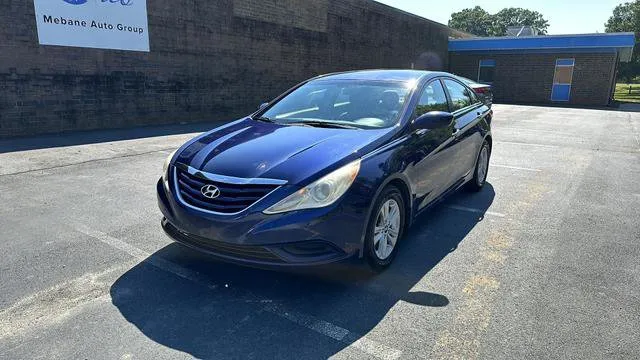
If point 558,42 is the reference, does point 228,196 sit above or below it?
below

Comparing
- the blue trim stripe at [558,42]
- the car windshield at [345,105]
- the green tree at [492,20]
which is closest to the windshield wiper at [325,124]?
the car windshield at [345,105]

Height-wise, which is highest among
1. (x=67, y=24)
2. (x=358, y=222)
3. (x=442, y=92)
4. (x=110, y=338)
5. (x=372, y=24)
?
(x=372, y=24)

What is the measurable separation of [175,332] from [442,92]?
3677 mm

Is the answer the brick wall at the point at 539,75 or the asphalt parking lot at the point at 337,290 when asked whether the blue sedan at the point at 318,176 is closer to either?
the asphalt parking lot at the point at 337,290

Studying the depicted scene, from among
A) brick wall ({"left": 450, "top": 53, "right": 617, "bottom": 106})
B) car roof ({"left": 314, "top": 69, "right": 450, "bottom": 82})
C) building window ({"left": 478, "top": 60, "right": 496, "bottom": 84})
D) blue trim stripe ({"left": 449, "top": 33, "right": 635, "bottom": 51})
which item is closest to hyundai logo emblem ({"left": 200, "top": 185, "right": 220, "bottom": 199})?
car roof ({"left": 314, "top": 69, "right": 450, "bottom": 82})

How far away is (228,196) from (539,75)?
2852 centimetres

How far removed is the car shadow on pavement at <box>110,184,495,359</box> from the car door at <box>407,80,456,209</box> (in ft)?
2.03

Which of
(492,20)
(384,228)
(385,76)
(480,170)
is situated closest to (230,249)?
(384,228)

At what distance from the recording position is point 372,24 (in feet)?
72.6

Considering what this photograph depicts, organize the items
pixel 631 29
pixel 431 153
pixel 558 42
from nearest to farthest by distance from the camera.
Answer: pixel 431 153 < pixel 558 42 < pixel 631 29

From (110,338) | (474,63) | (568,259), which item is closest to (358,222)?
(110,338)

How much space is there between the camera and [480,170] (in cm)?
604

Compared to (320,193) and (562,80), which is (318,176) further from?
(562,80)

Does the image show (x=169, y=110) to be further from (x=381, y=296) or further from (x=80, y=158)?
(x=381, y=296)
